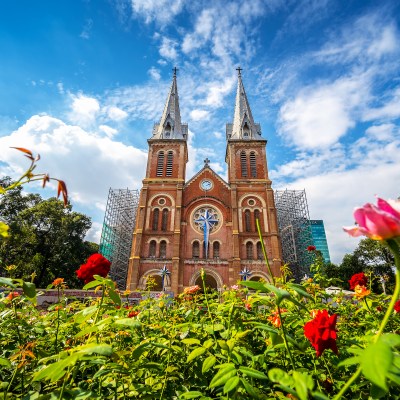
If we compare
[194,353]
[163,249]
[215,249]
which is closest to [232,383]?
[194,353]

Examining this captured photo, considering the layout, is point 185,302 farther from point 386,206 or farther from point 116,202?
point 116,202

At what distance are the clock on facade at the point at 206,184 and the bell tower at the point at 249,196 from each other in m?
2.01

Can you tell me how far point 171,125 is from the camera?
29.1m

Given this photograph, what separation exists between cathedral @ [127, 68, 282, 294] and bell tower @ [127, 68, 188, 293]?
0.08 m

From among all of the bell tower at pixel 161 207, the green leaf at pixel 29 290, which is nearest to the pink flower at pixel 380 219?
the green leaf at pixel 29 290

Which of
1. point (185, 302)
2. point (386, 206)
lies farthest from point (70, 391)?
point (185, 302)

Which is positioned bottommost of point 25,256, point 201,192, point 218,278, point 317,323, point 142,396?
point 142,396

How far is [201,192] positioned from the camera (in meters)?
25.4

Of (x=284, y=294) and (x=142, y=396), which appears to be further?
(x=142, y=396)

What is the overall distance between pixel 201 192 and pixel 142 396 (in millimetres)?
24213

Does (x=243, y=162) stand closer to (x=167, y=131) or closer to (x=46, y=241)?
(x=167, y=131)

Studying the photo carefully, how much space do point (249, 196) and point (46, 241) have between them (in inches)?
773

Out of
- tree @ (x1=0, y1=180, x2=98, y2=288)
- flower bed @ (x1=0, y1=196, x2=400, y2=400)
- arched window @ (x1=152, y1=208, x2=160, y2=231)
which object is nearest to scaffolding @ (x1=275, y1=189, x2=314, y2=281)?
arched window @ (x1=152, y1=208, x2=160, y2=231)

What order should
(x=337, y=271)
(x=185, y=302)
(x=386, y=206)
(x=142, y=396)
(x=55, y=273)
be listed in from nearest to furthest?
(x=386, y=206), (x=142, y=396), (x=185, y=302), (x=55, y=273), (x=337, y=271)
